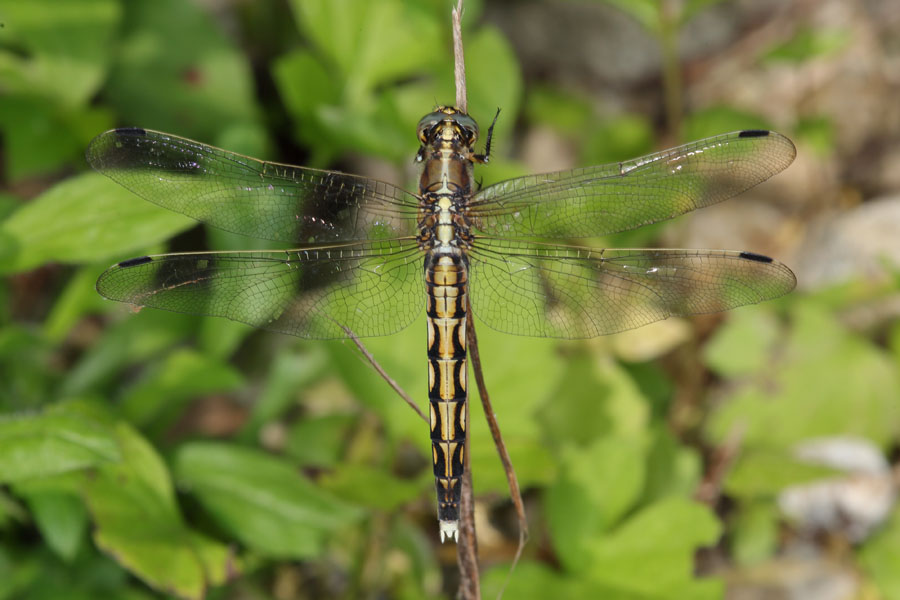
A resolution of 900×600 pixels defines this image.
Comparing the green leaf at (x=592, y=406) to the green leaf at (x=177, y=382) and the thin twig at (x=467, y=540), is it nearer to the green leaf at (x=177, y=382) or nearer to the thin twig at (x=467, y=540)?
the green leaf at (x=177, y=382)

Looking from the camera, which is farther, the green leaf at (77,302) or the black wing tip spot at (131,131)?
the green leaf at (77,302)

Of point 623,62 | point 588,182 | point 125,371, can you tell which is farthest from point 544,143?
point 125,371

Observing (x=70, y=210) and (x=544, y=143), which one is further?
(x=544, y=143)

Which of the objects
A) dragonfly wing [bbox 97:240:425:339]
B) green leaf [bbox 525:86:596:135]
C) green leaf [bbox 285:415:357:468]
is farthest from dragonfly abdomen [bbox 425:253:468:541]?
green leaf [bbox 525:86:596:135]

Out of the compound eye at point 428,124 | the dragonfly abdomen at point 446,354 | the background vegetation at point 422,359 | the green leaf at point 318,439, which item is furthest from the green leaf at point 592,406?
the compound eye at point 428,124

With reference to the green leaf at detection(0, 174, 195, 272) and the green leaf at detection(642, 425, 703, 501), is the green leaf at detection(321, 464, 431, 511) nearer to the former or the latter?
the green leaf at detection(0, 174, 195, 272)

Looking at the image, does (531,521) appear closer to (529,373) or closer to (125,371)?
(529,373)
